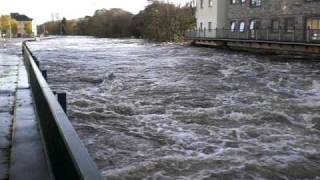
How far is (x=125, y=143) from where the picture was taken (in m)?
11.2

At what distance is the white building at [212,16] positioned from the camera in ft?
200

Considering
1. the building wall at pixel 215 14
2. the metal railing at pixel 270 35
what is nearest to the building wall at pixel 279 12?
the metal railing at pixel 270 35

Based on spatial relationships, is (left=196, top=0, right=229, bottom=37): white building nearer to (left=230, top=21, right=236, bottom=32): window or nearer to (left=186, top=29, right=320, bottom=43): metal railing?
(left=186, top=29, right=320, bottom=43): metal railing

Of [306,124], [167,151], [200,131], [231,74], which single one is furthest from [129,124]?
[231,74]

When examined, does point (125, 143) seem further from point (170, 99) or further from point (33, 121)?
point (170, 99)

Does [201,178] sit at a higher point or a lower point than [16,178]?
lower

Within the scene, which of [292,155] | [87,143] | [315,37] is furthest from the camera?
[315,37]

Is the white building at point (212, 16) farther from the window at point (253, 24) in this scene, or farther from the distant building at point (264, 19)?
the window at point (253, 24)

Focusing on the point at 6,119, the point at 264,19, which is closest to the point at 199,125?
the point at 6,119

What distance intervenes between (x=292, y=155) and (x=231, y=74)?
17.6 metres

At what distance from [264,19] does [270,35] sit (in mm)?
7751

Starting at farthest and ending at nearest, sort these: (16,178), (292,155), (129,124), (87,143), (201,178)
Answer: (129,124) < (87,143) < (292,155) < (201,178) < (16,178)

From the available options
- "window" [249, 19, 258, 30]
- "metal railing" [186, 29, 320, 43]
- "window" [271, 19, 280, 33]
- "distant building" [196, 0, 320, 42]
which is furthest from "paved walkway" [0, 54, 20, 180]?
"window" [249, 19, 258, 30]

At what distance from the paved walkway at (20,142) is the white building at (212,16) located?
46.9 metres
